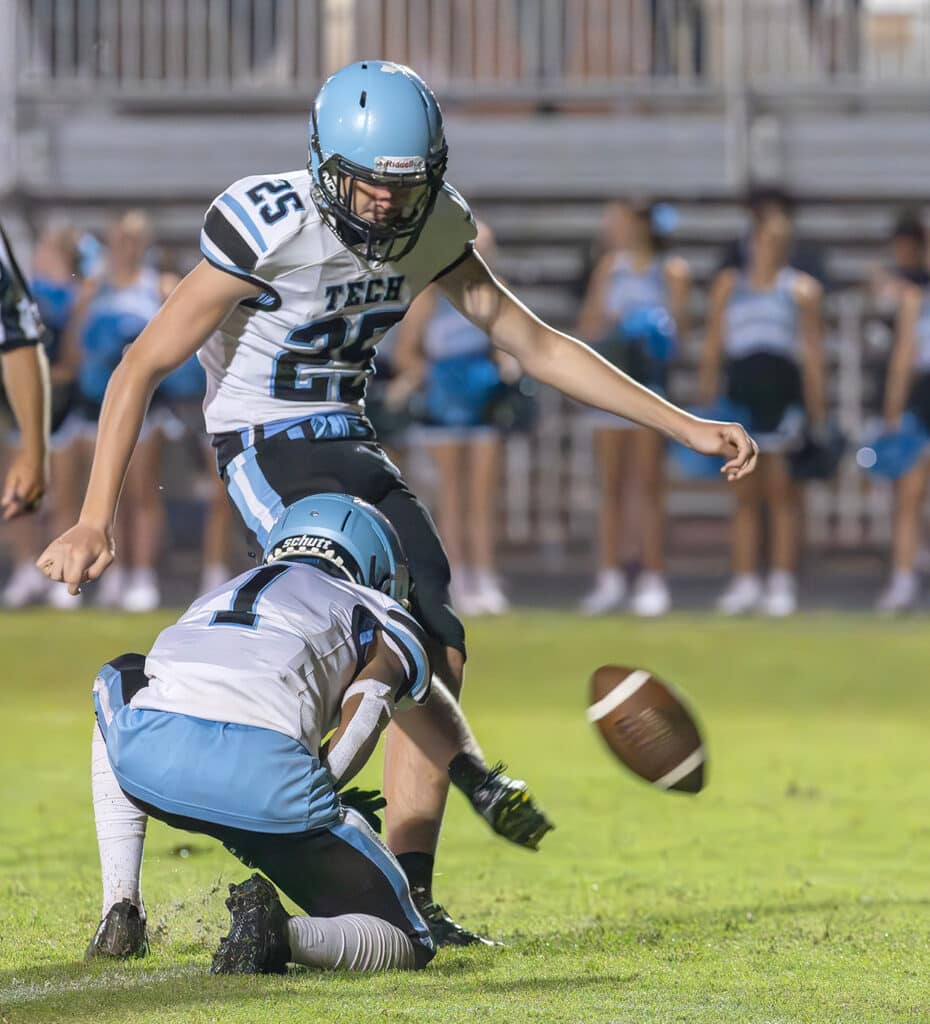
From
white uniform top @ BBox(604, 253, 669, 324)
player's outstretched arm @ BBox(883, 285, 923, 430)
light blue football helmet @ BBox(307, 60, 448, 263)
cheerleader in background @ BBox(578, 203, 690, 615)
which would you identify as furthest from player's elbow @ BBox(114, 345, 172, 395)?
player's outstretched arm @ BBox(883, 285, 923, 430)

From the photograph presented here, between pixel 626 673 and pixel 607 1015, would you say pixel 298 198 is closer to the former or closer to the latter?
pixel 626 673

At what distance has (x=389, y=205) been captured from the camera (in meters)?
4.38

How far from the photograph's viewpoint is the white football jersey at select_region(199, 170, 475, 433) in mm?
4438

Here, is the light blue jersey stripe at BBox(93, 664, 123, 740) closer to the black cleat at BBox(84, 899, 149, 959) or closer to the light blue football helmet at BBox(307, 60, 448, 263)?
the black cleat at BBox(84, 899, 149, 959)

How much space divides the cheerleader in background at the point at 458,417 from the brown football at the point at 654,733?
22.1 feet

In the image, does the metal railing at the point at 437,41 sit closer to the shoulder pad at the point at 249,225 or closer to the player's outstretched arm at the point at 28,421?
the player's outstretched arm at the point at 28,421

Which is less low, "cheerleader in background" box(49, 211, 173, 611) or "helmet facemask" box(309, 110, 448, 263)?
"helmet facemask" box(309, 110, 448, 263)

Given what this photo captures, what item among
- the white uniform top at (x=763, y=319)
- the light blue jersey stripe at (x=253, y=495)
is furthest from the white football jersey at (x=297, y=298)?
the white uniform top at (x=763, y=319)

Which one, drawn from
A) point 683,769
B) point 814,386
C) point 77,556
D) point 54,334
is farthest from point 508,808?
point 54,334

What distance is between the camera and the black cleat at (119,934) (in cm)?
411

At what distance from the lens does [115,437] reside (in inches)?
166

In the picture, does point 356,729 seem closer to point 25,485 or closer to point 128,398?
point 128,398

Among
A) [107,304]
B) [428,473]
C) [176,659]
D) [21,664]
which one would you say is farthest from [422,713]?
[428,473]

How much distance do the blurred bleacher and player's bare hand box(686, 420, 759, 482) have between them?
9872mm
